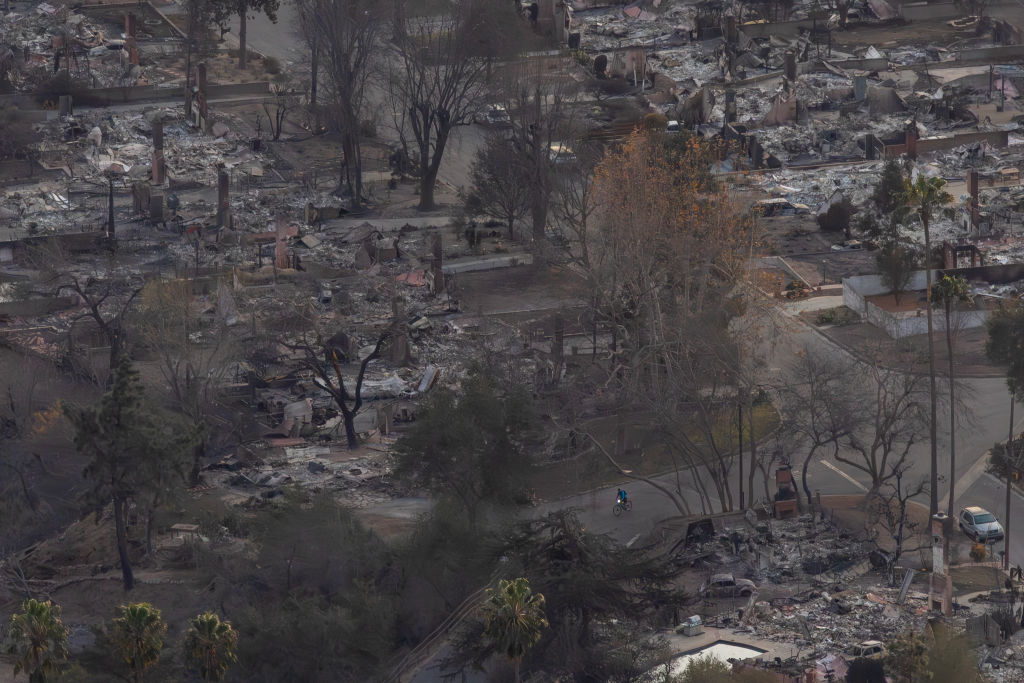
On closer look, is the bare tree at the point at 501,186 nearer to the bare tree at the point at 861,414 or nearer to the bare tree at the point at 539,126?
the bare tree at the point at 539,126

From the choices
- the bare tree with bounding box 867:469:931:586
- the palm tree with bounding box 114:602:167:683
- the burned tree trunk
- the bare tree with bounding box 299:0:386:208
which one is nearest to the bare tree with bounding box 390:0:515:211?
the bare tree with bounding box 299:0:386:208

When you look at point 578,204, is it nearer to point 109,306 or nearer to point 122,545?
point 109,306

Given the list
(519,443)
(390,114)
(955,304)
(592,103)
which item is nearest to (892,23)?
(592,103)

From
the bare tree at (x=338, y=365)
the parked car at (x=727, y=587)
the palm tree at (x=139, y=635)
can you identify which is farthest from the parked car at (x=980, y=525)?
the palm tree at (x=139, y=635)

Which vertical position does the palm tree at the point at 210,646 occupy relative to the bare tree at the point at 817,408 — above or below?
below

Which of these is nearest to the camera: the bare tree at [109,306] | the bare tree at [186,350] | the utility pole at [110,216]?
the bare tree at [186,350]
